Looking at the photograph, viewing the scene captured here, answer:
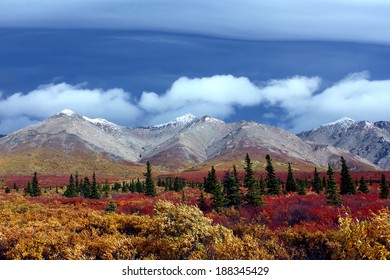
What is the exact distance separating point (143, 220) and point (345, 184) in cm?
4421

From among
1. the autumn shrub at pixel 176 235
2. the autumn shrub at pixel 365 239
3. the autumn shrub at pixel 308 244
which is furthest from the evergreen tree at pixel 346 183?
the autumn shrub at pixel 365 239

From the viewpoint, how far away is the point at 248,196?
135 feet

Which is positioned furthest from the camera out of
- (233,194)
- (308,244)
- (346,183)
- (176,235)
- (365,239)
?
(346,183)

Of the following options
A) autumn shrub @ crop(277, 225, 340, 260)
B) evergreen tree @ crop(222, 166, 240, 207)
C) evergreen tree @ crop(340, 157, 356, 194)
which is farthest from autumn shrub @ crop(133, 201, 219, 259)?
evergreen tree @ crop(340, 157, 356, 194)

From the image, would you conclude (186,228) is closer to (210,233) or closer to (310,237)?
(210,233)

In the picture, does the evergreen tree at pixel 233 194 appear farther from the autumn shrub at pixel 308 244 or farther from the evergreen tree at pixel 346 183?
the autumn shrub at pixel 308 244

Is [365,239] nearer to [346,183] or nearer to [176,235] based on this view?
[176,235]

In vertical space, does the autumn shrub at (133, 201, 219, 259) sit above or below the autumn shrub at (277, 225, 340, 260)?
above

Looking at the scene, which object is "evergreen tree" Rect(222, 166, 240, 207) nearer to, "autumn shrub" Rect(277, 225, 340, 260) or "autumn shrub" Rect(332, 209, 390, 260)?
"autumn shrub" Rect(277, 225, 340, 260)

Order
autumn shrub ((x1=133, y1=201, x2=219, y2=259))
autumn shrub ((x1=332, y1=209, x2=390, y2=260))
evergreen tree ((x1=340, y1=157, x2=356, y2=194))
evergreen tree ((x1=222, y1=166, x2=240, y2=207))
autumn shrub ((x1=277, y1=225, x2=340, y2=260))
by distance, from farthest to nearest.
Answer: evergreen tree ((x1=340, y1=157, x2=356, y2=194)), evergreen tree ((x1=222, y1=166, x2=240, y2=207)), autumn shrub ((x1=277, y1=225, x2=340, y2=260)), autumn shrub ((x1=133, y1=201, x2=219, y2=259)), autumn shrub ((x1=332, y1=209, x2=390, y2=260))

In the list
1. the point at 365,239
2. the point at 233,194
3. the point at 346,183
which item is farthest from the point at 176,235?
the point at 346,183

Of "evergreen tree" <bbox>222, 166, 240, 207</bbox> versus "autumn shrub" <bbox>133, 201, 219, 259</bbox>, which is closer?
"autumn shrub" <bbox>133, 201, 219, 259</bbox>

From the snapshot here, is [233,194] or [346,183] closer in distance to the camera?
[233,194]
